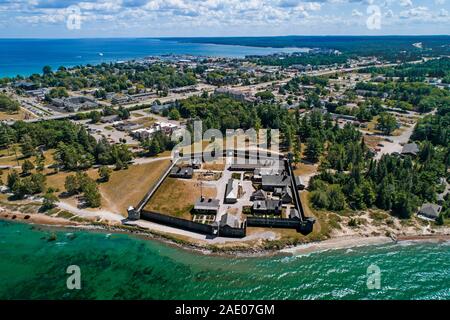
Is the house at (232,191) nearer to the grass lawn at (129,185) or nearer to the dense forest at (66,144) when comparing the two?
the grass lawn at (129,185)

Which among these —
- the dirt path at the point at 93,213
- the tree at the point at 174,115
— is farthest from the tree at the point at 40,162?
the tree at the point at 174,115

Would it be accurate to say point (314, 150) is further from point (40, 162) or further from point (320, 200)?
point (40, 162)

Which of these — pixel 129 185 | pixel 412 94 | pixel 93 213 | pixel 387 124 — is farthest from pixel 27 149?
pixel 412 94

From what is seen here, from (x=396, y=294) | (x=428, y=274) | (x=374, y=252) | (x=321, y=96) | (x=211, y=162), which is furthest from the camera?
(x=321, y=96)

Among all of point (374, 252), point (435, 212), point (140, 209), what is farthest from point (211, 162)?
point (435, 212)

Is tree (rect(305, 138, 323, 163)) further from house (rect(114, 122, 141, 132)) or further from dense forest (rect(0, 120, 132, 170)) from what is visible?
house (rect(114, 122, 141, 132))

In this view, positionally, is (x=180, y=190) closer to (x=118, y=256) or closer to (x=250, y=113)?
(x=118, y=256)

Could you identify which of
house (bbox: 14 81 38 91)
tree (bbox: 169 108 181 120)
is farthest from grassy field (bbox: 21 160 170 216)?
house (bbox: 14 81 38 91)
